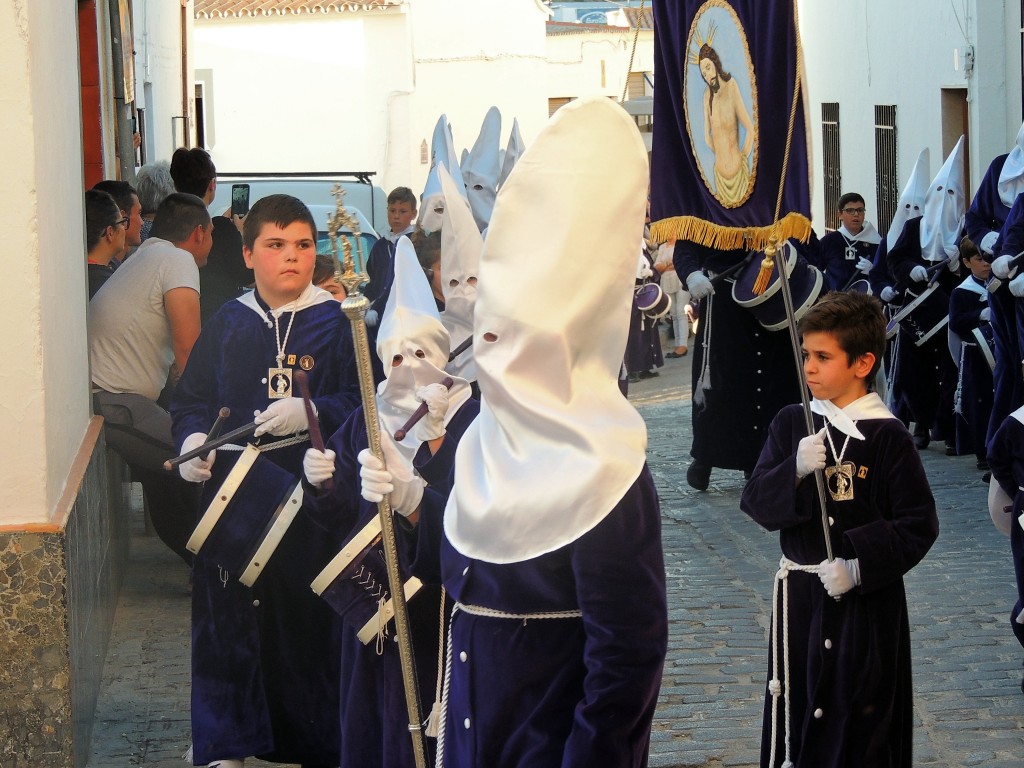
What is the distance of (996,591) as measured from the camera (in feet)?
25.9

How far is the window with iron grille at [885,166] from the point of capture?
1881 centimetres

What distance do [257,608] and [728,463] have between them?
17.4 feet

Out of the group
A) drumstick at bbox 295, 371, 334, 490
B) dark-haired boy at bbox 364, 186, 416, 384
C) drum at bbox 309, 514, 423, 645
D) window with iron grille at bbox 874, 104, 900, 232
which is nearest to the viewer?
drumstick at bbox 295, 371, 334, 490

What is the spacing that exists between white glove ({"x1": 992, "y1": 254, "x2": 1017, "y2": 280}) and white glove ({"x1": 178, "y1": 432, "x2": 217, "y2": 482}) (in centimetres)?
551

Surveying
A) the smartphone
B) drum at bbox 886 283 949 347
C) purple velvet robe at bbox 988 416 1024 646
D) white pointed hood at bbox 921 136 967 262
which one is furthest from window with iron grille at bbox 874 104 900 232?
purple velvet robe at bbox 988 416 1024 646

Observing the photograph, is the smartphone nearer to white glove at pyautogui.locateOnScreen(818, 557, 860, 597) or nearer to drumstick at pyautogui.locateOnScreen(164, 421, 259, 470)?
drumstick at pyautogui.locateOnScreen(164, 421, 259, 470)

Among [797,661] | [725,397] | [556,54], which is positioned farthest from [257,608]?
[556,54]

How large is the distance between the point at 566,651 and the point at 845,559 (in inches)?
58.3

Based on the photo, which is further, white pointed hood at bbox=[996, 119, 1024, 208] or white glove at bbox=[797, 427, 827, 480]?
white pointed hood at bbox=[996, 119, 1024, 208]

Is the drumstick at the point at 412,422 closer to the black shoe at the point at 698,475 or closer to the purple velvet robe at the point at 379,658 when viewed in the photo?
the purple velvet robe at the point at 379,658

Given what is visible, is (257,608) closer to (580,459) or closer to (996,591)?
(580,459)

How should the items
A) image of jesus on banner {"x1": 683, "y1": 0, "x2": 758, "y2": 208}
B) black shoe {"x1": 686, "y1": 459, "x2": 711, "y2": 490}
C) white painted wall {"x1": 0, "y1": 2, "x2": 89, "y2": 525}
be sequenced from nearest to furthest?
white painted wall {"x1": 0, "y1": 2, "x2": 89, "y2": 525} < image of jesus on banner {"x1": 683, "y1": 0, "x2": 758, "y2": 208} < black shoe {"x1": 686, "y1": 459, "x2": 711, "y2": 490}

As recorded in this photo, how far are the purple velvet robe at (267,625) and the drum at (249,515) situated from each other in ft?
0.35

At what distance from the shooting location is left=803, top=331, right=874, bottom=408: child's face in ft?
15.8
